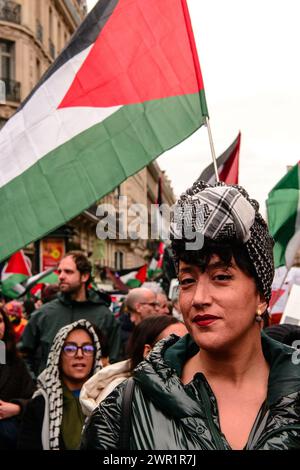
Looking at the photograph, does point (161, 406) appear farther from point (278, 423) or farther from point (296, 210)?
point (296, 210)

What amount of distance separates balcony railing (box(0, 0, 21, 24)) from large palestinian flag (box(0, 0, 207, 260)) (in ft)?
86.4

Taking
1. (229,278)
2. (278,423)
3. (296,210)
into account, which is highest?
(296,210)

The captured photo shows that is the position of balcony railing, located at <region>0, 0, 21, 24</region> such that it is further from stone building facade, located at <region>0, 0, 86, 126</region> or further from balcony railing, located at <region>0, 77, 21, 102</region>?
balcony railing, located at <region>0, 77, 21, 102</region>

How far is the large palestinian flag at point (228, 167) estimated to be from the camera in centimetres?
742

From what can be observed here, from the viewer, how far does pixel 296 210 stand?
571 cm

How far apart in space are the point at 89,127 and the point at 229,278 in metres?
2.67

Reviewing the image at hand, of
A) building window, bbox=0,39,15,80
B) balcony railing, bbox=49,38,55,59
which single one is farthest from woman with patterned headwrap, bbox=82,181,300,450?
balcony railing, bbox=49,38,55,59

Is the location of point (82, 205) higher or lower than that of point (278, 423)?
higher

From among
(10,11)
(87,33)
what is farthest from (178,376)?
(10,11)

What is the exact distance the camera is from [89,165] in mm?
4094

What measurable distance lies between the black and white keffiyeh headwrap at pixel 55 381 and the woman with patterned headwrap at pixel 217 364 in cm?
198

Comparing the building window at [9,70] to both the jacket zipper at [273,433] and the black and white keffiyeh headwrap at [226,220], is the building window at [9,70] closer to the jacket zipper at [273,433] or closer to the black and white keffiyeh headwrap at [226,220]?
the black and white keffiyeh headwrap at [226,220]

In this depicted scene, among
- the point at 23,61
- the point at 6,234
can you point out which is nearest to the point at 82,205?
the point at 6,234

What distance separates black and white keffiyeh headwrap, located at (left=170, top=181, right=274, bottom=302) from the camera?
1710 millimetres
